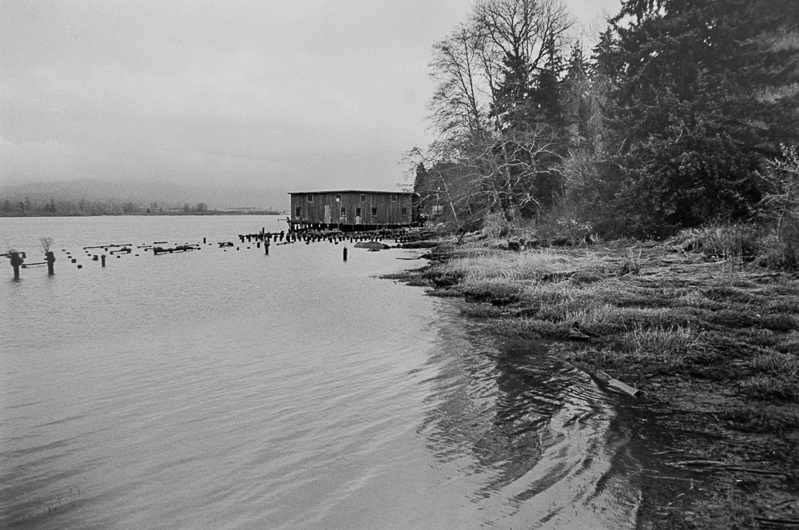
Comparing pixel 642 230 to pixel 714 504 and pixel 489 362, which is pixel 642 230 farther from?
pixel 714 504

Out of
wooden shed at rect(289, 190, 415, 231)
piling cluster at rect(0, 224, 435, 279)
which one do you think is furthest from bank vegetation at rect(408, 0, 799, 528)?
wooden shed at rect(289, 190, 415, 231)

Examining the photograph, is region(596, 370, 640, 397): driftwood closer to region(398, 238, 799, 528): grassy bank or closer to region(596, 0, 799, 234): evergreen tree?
region(398, 238, 799, 528): grassy bank

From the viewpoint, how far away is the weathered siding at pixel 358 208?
217ft

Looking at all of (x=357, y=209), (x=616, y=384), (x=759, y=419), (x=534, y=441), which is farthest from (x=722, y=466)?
(x=357, y=209)

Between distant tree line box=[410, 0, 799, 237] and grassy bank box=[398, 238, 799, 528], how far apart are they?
11.8ft

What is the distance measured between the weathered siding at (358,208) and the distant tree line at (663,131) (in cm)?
3408

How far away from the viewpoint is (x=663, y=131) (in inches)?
850

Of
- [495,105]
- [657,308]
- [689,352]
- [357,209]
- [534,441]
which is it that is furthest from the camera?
[357,209]

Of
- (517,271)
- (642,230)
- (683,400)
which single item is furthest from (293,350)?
(642,230)

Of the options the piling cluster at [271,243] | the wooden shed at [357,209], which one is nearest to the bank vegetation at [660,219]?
the piling cluster at [271,243]

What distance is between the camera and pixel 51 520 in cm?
441

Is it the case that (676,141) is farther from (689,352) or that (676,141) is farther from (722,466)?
(722,466)

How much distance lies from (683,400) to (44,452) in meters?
7.83

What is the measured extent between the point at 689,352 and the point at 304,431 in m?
6.35
